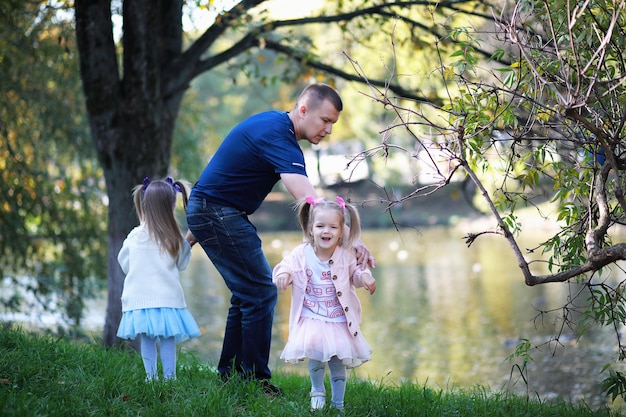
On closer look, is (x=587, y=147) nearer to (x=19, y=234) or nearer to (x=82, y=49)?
(x=82, y=49)

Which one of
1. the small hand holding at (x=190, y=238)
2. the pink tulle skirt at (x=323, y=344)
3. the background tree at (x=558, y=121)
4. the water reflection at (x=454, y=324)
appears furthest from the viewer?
the water reflection at (x=454, y=324)

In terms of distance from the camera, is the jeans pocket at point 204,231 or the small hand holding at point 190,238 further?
the small hand holding at point 190,238

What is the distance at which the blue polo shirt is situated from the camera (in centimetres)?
431

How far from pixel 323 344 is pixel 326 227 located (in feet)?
1.95

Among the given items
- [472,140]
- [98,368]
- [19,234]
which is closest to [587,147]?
[472,140]

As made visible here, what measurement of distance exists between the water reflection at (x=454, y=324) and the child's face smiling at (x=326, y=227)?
3.75 feet

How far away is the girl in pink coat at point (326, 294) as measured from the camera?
13.5 feet

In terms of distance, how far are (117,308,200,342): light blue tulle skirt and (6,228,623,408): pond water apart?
158cm

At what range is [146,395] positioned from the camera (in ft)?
13.3

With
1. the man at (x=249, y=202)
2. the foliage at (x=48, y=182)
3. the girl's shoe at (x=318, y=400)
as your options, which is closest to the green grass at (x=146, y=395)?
the girl's shoe at (x=318, y=400)

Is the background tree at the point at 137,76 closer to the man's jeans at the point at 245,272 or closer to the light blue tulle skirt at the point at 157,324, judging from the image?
the light blue tulle skirt at the point at 157,324

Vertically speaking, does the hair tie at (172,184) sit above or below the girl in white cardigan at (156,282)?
above

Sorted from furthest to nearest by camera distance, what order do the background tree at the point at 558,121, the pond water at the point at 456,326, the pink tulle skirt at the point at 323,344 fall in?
the pond water at the point at 456,326 < the pink tulle skirt at the point at 323,344 < the background tree at the point at 558,121

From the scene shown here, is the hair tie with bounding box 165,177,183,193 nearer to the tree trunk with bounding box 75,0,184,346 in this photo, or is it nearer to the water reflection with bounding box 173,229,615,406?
the water reflection with bounding box 173,229,615,406
